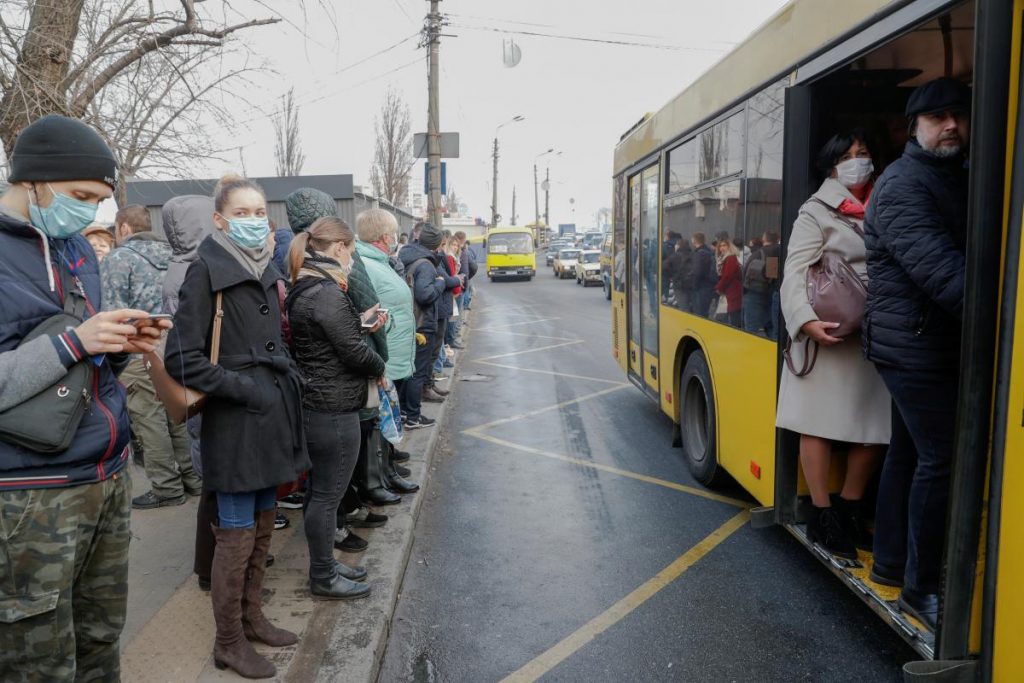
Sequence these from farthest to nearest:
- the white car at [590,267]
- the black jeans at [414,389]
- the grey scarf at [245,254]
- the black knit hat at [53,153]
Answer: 1. the white car at [590,267]
2. the black jeans at [414,389]
3. the grey scarf at [245,254]
4. the black knit hat at [53,153]

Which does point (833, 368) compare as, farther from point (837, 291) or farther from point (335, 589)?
point (335, 589)

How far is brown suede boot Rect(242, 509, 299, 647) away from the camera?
316 cm

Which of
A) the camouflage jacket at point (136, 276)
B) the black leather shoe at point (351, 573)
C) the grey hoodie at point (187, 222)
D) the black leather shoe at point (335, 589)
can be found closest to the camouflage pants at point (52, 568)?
the black leather shoe at point (335, 589)

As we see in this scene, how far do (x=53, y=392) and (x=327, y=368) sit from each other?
1567 millimetres

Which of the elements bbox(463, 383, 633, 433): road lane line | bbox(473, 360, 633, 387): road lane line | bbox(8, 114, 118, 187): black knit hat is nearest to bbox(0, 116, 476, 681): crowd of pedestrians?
bbox(8, 114, 118, 187): black knit hat

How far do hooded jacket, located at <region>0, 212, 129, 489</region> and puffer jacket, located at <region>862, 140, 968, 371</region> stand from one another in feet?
9.13

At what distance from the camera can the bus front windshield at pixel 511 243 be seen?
3488cm

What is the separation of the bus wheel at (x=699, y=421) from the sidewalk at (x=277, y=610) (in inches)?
84.5

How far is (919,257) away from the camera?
2.81 meters

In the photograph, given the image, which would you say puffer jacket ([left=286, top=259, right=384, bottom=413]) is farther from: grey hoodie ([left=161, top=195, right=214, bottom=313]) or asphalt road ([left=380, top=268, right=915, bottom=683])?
asphalt road ([left=380, top=268, right=915, bottom=683])

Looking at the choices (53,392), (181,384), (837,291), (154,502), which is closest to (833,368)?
(837,291)

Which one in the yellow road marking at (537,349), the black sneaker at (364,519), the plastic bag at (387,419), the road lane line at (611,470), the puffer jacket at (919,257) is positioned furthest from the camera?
the yellow road marking at (537,349)

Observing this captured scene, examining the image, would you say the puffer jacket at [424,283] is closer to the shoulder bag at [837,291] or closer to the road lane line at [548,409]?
the road lane line at [548,409]

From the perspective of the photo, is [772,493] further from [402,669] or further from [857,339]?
[402,669]
